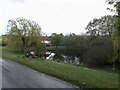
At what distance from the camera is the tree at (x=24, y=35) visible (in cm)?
6550

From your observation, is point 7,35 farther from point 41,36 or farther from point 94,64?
point 94,64

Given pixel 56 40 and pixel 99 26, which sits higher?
pixel 99 26

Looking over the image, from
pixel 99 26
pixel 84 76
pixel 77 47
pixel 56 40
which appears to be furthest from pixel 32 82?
pixel 56 40

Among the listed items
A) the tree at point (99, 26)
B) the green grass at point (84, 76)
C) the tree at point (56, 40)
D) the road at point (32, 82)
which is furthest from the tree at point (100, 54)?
the tree at point (56, 40)

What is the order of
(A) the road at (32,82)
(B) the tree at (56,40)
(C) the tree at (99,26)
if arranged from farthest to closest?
(B) the tree at (56,40)
(C) the tree at (99,26)
(A) the road at (32,82)

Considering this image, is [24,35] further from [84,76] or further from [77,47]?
[84,76]

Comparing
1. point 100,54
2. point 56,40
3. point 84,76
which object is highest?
point 84,76

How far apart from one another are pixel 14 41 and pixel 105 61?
20.7 m

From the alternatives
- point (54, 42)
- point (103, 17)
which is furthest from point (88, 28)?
point (54, 42)

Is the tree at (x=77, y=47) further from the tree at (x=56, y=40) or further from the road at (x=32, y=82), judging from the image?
the road at (x=32, y=82)

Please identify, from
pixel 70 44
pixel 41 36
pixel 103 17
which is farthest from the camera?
pixel 70 44

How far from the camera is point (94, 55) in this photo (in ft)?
208

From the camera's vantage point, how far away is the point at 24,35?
67.3m

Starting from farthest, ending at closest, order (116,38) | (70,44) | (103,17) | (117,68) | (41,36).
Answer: (70,44), (103,17), (41,36), (117,68), (116,38)
